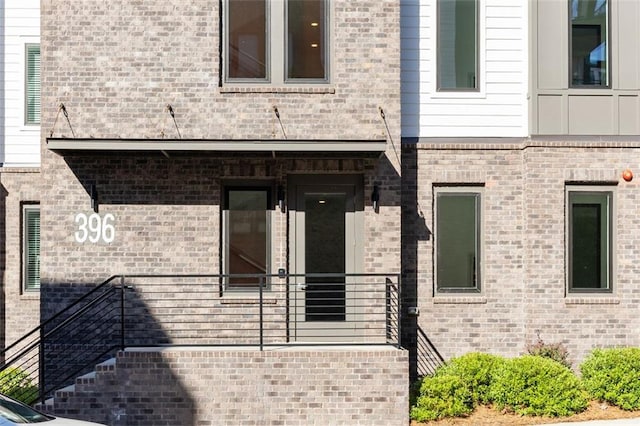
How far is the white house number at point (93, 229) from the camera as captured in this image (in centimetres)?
1157

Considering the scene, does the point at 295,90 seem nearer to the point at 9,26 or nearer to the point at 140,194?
the point at 140,194

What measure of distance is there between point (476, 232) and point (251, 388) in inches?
173

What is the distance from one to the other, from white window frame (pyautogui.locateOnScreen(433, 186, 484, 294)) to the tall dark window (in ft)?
8.61


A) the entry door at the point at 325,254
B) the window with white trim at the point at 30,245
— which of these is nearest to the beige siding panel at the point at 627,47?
the entry door at the point at 325,254

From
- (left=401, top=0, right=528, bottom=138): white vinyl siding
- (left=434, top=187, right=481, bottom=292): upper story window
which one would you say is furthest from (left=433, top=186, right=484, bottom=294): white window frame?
(left=401, top=0, right=528, bottom=138): white vinyl siding

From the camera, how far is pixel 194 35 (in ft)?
38.2

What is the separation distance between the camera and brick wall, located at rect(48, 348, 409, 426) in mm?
10219

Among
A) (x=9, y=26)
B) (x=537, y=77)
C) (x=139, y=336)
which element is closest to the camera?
(x=139, y=336)

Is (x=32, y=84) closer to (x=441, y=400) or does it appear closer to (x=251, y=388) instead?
(x=251, y=388)

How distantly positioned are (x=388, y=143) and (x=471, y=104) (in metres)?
1.68

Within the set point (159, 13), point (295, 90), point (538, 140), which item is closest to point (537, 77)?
point (538, 140)

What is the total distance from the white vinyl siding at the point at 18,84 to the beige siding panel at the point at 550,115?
27.8ft

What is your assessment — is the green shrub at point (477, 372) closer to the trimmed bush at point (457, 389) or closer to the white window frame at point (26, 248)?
the trimmed bush at point (457, 389)

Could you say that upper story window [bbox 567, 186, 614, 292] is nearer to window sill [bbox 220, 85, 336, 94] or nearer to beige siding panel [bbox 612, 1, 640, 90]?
beige siding panel [bbox 612, 1, 640, 90]
